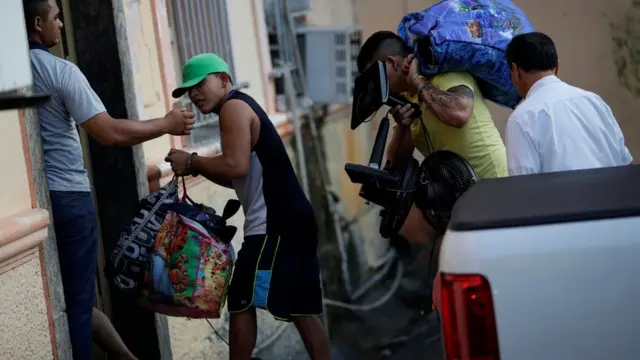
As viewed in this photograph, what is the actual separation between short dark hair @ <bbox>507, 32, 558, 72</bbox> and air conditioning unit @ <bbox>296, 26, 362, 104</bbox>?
3756 millimetres

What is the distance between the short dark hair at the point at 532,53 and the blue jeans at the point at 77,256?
6.29ft

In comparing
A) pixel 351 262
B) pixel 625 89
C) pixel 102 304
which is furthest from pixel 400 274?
pixel 102 304

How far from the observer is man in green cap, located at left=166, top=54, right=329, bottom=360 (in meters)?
4.53

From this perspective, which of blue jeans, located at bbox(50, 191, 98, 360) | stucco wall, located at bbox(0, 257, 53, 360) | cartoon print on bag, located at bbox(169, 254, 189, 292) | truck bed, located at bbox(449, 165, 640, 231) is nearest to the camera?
truck bed, located at bbox(449, 165, 640, 231)

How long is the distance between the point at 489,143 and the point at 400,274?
189 inches

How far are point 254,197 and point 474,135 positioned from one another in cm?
105

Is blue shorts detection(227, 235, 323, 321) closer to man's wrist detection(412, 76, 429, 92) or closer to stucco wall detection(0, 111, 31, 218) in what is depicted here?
man's wrist detection(412, 76, 429, 92)

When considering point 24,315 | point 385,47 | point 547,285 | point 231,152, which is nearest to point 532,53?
point 385,47

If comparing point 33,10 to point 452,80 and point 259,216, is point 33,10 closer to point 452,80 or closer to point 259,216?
point 259,216

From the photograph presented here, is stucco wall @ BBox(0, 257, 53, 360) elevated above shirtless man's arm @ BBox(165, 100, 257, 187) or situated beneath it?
situated beneath

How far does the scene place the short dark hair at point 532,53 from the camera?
169 inches

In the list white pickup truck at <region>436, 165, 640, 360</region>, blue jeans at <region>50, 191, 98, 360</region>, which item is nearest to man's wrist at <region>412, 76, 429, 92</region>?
blue jeans at <region>50, 191, 98, 360</region>

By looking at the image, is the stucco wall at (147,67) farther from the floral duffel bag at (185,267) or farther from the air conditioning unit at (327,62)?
the air conditioning unit at (327,62)

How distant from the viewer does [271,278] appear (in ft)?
15.0
